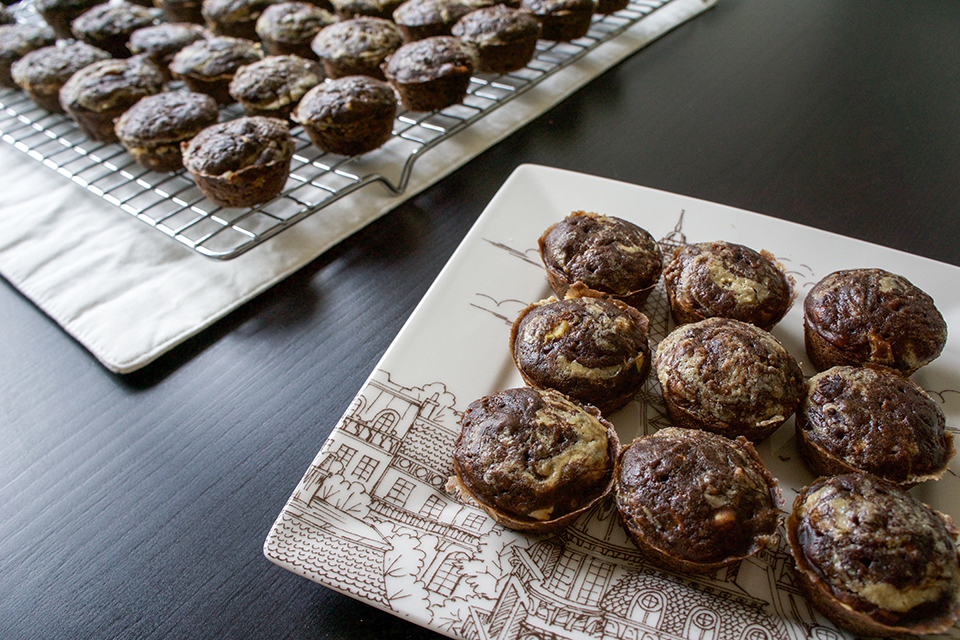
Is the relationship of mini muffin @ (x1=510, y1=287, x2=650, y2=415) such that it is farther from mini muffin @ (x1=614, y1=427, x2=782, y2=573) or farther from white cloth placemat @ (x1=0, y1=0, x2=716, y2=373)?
white cloth placemat @ (x1=0, y1=0, x2=716, y2=373)

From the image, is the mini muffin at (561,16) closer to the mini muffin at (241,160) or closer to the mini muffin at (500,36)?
the mini muffin at (500,36)

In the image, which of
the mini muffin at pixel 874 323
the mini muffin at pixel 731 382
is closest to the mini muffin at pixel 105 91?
the mini muffin at pixel 731 382

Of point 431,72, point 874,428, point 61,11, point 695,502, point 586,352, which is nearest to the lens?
point 695,502

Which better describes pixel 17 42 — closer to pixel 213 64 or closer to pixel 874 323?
pixel 213 64

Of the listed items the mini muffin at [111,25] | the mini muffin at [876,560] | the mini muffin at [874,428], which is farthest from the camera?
the mini muffin at [111,25]

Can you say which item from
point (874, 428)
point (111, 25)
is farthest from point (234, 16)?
point (874, 428)

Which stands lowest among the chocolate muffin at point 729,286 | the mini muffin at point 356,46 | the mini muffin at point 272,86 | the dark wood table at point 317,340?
the dark wood table at point 317,340
